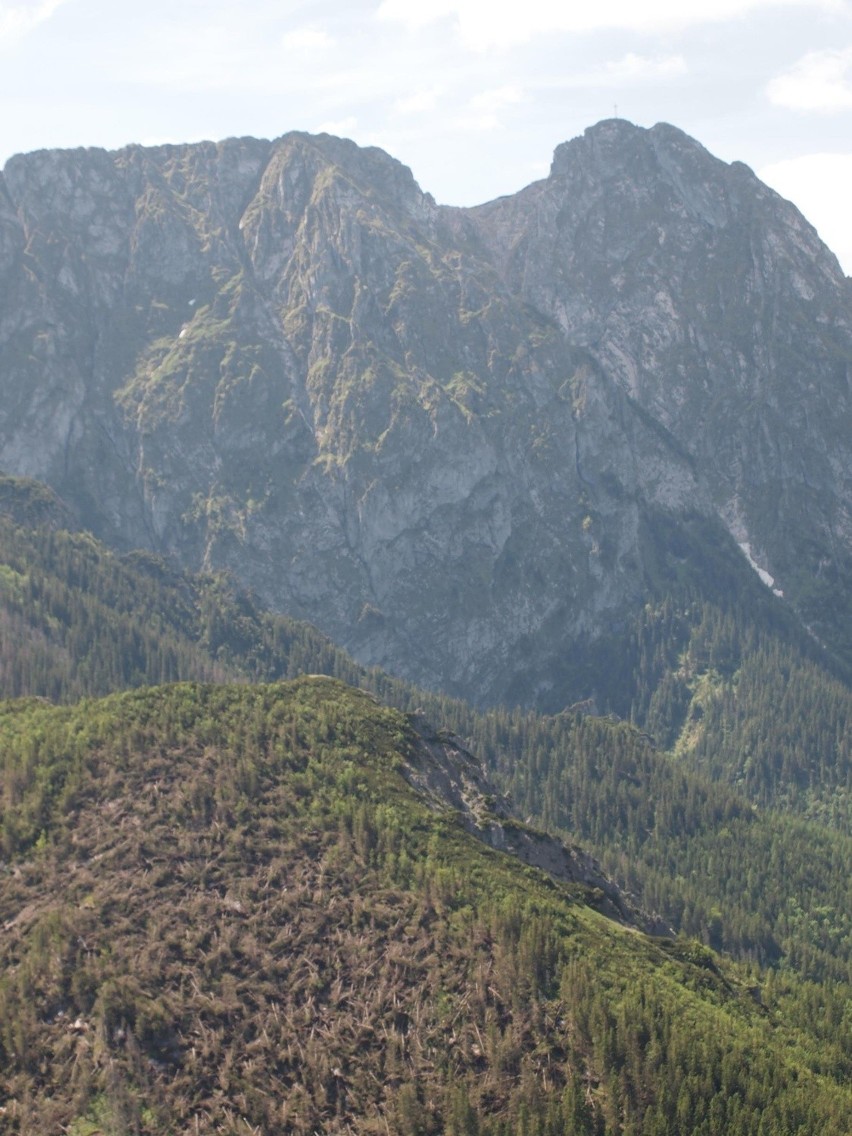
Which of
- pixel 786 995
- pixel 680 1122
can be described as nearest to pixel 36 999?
pixel 680 1122

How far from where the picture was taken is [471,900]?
131000mm

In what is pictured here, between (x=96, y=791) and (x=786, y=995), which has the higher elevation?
(x=96, y=791)

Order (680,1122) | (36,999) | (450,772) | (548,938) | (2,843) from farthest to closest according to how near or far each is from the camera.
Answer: (450,772) < (2,843) < (548,938) < (36,999) < (680,1122)

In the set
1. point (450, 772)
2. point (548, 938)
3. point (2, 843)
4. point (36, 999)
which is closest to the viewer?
point (36, 999)

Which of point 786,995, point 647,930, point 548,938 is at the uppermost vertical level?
point 548,938

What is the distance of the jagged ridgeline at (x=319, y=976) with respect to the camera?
4316 inches

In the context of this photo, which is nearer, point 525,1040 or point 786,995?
point 525,1040

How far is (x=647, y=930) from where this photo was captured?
15925cm

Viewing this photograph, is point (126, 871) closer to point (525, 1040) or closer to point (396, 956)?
point (396, 956)

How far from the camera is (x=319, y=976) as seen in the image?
122312mm

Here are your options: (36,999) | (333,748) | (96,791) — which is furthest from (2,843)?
(333,748)

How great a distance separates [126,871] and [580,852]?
57.3 m

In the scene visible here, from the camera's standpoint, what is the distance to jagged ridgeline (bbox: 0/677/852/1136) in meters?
110

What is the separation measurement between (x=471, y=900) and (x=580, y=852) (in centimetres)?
3906
